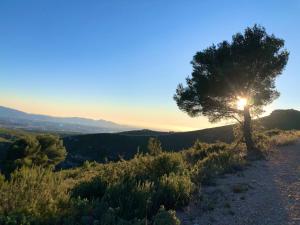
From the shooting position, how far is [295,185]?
12492mm

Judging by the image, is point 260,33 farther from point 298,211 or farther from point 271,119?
point 271,119

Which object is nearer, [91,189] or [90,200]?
[90,200]

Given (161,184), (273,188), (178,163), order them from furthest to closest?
(178,163) → (273,188) → (161,184)

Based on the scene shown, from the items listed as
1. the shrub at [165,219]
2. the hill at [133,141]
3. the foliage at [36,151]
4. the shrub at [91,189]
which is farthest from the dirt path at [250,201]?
the hill at [133,141]

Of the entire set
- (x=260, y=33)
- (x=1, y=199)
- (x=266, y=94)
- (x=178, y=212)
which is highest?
(x=260, y=33)

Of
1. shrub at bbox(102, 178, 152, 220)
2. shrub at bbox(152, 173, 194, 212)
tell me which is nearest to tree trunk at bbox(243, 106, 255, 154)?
shrub at bbox(152, 173, 194, 212)

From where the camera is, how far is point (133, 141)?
116 meters

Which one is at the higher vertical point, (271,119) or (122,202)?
(271,119)

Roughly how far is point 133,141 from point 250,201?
106m

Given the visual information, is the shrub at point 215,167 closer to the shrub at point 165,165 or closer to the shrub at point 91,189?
the shrub at point 165,165

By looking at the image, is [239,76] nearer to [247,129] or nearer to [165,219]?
[247,129]

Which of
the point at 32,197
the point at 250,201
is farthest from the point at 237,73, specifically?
the point at 32,197

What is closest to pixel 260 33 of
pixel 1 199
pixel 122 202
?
pixel 122 202

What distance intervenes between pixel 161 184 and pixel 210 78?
56.1ft
